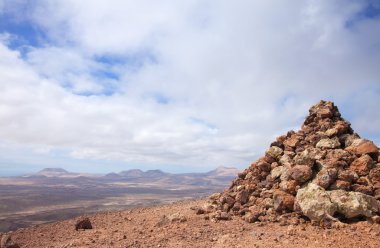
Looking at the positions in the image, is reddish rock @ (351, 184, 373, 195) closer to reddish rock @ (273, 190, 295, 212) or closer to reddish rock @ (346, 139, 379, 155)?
reddish rock @ (346, 139, 379, 155)

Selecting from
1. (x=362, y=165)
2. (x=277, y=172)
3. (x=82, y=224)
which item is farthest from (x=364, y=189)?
(x=82, y=224)

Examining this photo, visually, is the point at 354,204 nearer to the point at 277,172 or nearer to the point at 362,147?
the point at 362,147

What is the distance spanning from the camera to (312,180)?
19312 mm

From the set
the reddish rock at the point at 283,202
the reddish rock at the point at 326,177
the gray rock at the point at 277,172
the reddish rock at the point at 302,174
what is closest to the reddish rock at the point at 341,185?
the reddish rock at the point at 326,177

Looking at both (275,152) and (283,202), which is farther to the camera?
(275,152)

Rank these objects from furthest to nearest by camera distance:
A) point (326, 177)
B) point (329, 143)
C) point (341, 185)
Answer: point (329, 143)
point (326, 177)
point (341, 185)

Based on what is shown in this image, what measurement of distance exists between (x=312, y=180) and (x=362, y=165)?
302 cm

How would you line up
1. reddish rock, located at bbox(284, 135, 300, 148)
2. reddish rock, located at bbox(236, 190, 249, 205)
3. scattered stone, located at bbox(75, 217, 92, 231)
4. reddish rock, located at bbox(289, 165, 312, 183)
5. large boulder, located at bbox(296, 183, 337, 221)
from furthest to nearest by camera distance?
reddish rock, located at bbox(284, 135, 300, 148)
reddish rock, located at bbox(236, 190, 249, 205)
scattered stone, located at bbox(75, 217, 92, 231)
reddish rock, located at bbox(289, 165, 312, 183)
large boulder, located at bbox(296, 183, 337, 221)

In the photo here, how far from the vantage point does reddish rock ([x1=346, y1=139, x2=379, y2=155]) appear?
67.6ft

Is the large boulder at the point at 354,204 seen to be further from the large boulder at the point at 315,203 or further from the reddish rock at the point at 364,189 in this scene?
the reddish rock at the point at 364,189

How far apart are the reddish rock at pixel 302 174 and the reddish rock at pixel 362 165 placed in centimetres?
255

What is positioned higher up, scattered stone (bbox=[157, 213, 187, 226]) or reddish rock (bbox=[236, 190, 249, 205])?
reddish rock (bbox=[236, 190, 249, 205])

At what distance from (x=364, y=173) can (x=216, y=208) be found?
8905 millimetres

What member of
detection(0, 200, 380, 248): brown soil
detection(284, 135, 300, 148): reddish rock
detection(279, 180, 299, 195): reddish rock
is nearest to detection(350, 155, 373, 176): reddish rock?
detection(279, 180, 299, 195): reddish rock
